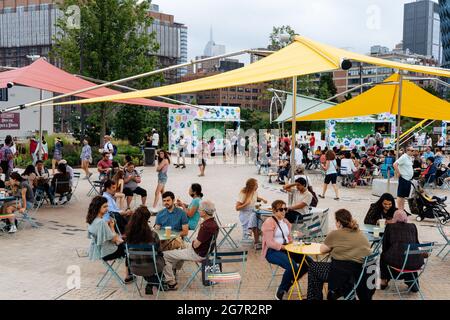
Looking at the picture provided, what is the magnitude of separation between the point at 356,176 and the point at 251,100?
120043 mm

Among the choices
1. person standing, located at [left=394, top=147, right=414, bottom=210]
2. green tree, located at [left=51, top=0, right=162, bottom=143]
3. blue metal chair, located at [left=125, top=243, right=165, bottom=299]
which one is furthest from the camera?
green tree, located at [left=51, top=0, right=162, bottom=143]

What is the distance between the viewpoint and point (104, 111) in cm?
2512

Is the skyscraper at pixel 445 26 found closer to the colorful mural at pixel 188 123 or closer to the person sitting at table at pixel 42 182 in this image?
the colorful mural at pixel 188 123

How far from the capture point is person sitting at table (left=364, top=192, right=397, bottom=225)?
7484mm

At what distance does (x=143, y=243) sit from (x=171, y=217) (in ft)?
4.09

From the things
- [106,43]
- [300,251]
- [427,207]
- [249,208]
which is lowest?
[427,207]

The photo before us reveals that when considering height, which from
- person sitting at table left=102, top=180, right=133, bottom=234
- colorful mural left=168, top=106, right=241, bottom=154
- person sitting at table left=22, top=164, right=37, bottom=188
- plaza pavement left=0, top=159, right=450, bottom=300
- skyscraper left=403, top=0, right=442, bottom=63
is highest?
skyscraper left=403, top=0, right=442, bottom=63

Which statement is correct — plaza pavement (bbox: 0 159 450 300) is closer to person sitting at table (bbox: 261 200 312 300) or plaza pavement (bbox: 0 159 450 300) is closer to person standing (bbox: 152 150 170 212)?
person sitting at table (bbox: 261 200 312 300)

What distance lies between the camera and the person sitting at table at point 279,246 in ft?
19.8

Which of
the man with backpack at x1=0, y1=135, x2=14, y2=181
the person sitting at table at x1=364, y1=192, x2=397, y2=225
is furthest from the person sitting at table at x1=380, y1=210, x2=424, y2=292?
the man with backpack at x1=0, y1=135, x2=14, y2=181

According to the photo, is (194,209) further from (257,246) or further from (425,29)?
(425,29)

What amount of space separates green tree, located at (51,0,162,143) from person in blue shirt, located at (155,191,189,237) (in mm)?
18057

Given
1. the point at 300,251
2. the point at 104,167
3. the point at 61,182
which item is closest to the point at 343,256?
the point at 300,251

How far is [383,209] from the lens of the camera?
7.65 meters
